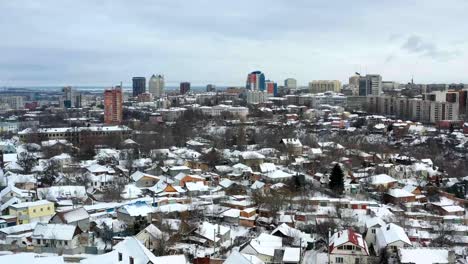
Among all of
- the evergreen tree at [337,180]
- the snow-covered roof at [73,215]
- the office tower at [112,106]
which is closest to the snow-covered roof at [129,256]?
the snow-covered roof at [73,215]

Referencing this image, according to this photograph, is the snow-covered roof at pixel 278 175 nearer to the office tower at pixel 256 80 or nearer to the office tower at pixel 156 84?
the office tower at pixel 256 80

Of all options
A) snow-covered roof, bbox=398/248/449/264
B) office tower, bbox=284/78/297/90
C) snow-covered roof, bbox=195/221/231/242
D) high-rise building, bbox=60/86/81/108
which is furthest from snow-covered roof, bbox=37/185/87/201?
office tower, bbox=284/78/297/90

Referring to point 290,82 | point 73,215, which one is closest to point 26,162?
point 73,215

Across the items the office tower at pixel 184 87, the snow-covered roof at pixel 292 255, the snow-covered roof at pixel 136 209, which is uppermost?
the office tower at pixel 184 87

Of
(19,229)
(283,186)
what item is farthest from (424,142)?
(19,229)

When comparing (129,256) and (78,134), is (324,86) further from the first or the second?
(129,256)

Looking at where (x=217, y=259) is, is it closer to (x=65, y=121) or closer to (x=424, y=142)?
(x=424, y=142)

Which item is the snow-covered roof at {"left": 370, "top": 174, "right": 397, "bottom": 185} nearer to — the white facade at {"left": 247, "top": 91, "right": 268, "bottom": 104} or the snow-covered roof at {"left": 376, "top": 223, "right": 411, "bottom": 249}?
the snow-covered roof at {"left": 376, "top": 223, "right": 411, "bottom": 249}
